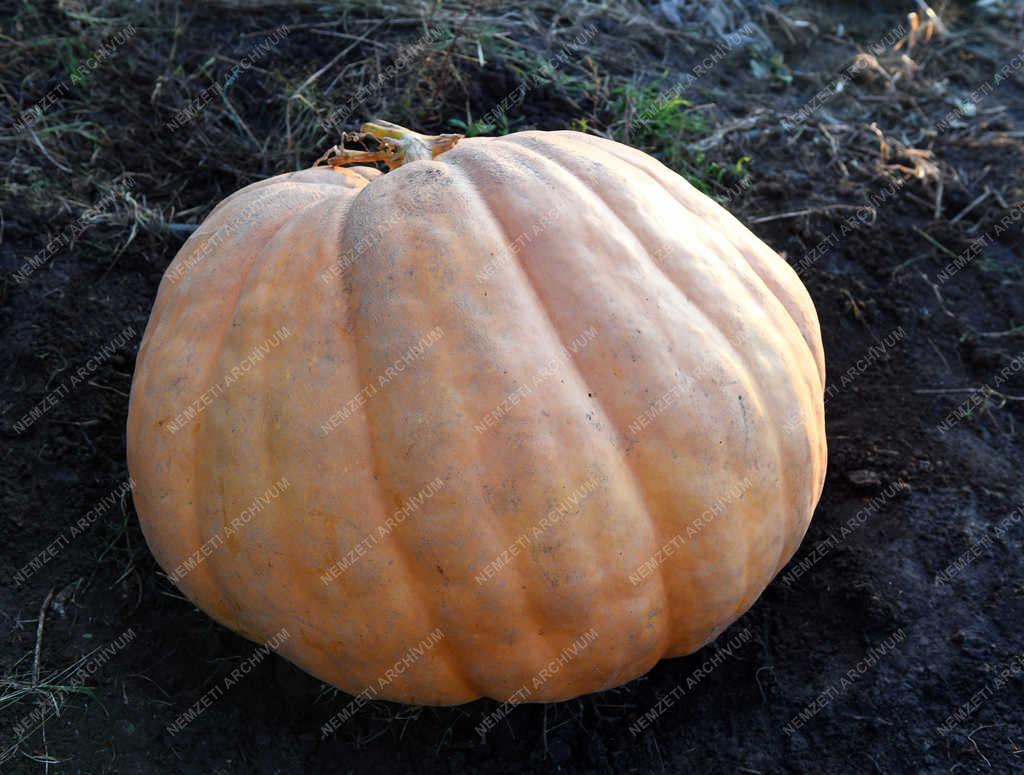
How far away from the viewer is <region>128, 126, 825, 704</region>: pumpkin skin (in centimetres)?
181

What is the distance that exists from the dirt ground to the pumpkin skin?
0.39 metres

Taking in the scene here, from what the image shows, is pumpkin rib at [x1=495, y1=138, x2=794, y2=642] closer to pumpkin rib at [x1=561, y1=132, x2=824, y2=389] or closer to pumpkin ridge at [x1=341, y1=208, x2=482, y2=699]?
pumpkin rib at [x1=561, y1=132, x2=824, y2=389]

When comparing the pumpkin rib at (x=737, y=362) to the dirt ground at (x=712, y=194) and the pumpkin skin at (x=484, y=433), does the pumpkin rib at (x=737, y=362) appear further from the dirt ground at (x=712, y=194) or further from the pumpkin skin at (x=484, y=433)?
the dirt ground at (x=712, y=194)

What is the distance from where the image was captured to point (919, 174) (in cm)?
375

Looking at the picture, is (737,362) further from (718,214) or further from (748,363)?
(718,214)

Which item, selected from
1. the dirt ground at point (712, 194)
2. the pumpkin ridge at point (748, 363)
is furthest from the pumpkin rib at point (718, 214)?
the dirt ground at point (712, 194)

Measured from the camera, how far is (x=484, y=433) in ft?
5.88

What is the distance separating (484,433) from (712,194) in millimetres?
2221

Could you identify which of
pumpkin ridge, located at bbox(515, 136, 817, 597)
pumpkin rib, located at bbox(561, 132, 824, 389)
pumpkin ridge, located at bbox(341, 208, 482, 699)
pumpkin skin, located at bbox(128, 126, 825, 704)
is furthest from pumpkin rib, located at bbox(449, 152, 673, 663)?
pumpkin rib, located at bbox(561, 132, 824, 389)

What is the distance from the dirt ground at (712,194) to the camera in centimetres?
233

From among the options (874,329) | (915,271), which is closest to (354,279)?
(874,329)

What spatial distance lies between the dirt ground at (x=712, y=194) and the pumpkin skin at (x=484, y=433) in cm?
39

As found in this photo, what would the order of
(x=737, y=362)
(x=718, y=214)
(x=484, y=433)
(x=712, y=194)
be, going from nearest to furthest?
(x=484, y=433) < (x=737, y=362) < (x=718, y=214) < (x=712, y=194)

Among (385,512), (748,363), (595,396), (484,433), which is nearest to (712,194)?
(748,363)
